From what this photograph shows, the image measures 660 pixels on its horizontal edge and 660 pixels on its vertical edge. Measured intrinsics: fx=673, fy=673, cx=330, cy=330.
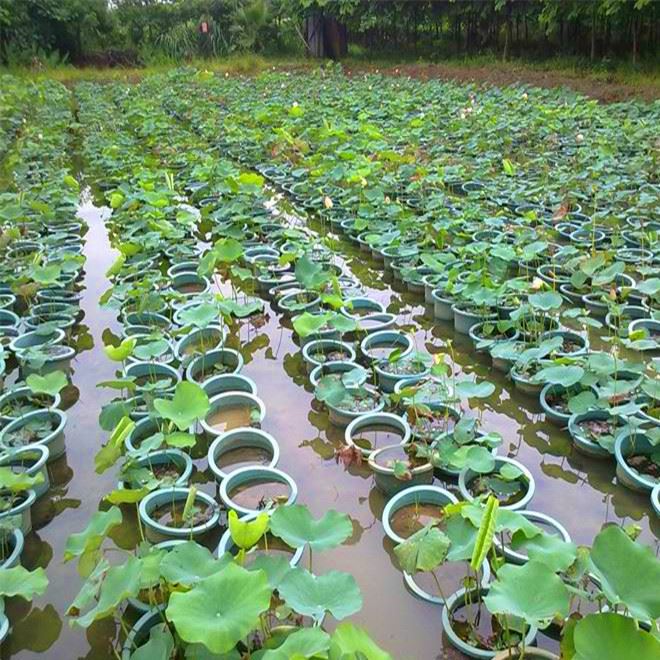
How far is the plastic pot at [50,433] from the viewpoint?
2732 mm

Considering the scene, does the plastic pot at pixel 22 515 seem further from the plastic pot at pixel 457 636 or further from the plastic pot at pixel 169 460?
the plastic pot at pixel 457 636

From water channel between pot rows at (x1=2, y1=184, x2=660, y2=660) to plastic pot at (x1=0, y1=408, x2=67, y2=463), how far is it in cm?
6

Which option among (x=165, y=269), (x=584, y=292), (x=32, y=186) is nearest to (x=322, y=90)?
(x=32, y=186)

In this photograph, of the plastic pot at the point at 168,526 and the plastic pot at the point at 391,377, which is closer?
the plastic pot at the point at 168,526

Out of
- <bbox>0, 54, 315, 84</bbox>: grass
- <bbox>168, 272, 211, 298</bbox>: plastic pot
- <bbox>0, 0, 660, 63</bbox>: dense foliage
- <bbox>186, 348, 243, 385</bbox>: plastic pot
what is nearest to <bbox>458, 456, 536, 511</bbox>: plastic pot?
<bbox>186, 348, 243, 385</bbox>: plastic pot

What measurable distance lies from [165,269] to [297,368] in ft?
5.71

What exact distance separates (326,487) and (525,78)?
12.2 m

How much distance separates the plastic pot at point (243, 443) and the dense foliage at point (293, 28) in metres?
12.3

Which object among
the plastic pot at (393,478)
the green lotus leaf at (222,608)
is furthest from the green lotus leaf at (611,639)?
the plastic pot at (393,478)

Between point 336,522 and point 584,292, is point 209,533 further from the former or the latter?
point 584,292

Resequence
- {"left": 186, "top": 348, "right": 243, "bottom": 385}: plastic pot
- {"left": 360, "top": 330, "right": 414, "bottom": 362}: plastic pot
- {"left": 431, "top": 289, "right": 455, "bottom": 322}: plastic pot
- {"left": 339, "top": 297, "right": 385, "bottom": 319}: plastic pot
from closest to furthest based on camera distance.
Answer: {"left": 186, "top": 348, "right": 243, "bottom": 385}: plastic pot, {"left": 360, "top": 330, "right": 414, "bottom": 362}: plastic pot, {"left": 431, "top": 289, "right": 455, "bottom": 322}: plastic pot, {"left": 339, "top": 297, "right": 385, "bottom": 319}: plastic pot

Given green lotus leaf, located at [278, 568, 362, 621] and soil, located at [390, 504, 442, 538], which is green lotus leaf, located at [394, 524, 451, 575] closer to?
green lotus leaf, located at [278, 568, 362, 621]

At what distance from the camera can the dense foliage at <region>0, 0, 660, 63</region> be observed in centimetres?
1381

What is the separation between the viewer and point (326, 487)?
2658mm
